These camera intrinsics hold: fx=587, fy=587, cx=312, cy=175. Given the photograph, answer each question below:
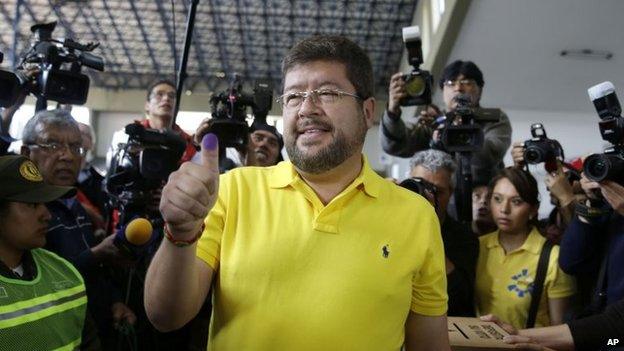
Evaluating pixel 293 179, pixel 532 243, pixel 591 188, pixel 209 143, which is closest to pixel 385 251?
pixel 293 179

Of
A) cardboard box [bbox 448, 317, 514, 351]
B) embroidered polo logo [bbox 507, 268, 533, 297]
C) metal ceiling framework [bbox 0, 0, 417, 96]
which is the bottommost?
cardboard box [bbox 448, 317, 514, 351]

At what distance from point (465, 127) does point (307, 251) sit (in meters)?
1.47

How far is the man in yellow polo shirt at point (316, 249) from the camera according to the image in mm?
1180

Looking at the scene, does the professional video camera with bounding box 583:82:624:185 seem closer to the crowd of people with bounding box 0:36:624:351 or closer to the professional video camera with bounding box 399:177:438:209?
the crowd of people with bounding box 0:36:624:351

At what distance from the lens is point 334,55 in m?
1.32

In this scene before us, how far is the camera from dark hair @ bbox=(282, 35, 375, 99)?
1.31 meters

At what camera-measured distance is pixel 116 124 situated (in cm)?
1487

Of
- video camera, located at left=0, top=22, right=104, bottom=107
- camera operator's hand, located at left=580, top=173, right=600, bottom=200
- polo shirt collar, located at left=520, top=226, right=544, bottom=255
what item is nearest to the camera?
camera operator's hand, located at left=580, top=173, right=600, bottom=200

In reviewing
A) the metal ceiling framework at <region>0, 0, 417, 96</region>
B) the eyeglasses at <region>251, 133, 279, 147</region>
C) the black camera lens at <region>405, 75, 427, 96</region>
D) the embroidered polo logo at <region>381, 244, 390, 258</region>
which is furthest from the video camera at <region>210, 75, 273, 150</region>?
the metal ceiling framework at <region>0, 0, 417, 96</region>

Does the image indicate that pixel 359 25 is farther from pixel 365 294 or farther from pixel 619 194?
pixel 365 294

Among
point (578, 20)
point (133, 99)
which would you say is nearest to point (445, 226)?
point (578, 20)

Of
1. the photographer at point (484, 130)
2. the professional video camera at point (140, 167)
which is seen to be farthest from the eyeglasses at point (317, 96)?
the photographer at point (484, 130)

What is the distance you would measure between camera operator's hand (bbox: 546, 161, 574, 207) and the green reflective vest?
171 centimetres

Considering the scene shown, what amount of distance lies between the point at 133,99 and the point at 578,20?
39.1 ft
